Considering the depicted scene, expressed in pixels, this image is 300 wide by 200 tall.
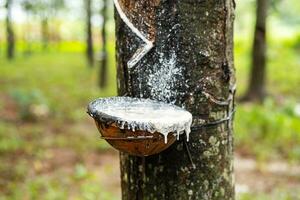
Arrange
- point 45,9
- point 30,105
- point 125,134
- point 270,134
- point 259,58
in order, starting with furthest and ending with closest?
point 45,9 < point 259,58 < point 30,105 < point 270,134 < point 125,134

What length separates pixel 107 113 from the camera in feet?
4.57

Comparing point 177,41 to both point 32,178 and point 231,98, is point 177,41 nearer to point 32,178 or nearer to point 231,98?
point 231,98

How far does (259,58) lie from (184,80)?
24.0 feet

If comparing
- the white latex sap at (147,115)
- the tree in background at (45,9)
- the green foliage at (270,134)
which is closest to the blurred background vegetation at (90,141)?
the green foliage at (270,134)

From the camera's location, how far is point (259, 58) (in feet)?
28.3

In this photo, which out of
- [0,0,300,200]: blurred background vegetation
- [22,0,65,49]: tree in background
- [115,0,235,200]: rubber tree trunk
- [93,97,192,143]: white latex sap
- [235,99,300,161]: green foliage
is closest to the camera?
[93,97,192,143]: white latex sap

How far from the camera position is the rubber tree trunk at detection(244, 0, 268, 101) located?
26.8 feet

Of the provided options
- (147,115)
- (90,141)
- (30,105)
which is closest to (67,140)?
(90,141)

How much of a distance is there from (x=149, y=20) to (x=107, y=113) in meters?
0.37

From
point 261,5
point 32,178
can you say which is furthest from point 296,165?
point 261,5

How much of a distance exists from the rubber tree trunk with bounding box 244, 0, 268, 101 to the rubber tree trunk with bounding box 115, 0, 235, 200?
6.78m

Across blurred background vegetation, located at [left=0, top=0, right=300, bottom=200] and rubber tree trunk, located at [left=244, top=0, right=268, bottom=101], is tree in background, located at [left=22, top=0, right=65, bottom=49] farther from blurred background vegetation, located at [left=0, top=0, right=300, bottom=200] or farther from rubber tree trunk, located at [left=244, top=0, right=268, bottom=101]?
rubber tree trunk, located at [left=244, top=0, right=268, bottom=101]

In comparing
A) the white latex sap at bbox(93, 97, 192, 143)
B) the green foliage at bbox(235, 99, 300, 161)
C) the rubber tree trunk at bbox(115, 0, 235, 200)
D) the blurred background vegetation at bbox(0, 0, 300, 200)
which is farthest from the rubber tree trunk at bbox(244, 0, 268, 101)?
the white latex sap at bbox(93, 97, 192, 143)

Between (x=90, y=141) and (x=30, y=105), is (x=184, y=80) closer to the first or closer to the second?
(x=90, y=141)
